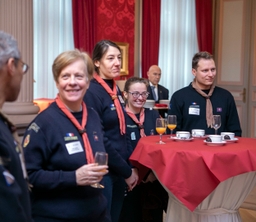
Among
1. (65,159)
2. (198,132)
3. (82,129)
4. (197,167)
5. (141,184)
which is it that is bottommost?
(141,184)

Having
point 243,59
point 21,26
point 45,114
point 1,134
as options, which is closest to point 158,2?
point 243,59

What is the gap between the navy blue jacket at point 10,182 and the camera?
117 cm

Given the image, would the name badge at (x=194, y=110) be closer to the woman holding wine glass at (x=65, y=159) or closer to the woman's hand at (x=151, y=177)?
the woman's hand at (x=151, y=177)

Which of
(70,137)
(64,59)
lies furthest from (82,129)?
(64,59)

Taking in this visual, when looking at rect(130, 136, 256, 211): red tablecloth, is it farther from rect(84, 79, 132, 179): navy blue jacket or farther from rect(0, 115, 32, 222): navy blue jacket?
rect(0, 115, 32, 222): navy blue jacket

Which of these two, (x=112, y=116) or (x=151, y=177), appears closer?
(x=112, y=116)

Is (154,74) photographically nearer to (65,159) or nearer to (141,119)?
(141,119)

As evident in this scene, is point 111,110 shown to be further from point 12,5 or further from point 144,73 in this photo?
point 144,73

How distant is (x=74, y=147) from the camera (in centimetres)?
181

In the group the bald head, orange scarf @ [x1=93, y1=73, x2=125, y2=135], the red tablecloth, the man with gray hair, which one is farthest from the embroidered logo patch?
the bald head

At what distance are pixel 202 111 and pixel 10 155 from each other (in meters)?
2.31

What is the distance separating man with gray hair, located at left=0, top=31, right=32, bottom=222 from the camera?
117cm

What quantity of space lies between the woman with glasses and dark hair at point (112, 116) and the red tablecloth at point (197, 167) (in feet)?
0.77

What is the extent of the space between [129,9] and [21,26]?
373cm
